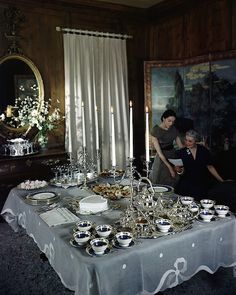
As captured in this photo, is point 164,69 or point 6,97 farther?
point 164,69

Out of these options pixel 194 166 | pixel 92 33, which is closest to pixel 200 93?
pixel 194 166

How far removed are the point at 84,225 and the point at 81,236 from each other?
183mm

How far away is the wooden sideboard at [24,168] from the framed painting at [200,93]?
2.09 meters

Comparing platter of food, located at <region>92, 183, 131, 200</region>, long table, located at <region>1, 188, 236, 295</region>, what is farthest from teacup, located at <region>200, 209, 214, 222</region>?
platter of food, located at <region>92, 183, 131, 200</region>

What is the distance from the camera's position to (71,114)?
533cm

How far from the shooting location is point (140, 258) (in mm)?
1915

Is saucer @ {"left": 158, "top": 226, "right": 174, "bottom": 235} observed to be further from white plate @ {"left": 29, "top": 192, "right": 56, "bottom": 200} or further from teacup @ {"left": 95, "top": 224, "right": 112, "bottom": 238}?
white plate @ {"left": 29, "top": 192, "right": 56, "bottom": 200}

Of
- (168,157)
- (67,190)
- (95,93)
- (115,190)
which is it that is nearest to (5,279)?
(67,190)

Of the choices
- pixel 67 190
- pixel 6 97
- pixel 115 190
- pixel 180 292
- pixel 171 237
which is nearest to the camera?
pixel 171 237

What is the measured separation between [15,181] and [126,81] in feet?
9.04

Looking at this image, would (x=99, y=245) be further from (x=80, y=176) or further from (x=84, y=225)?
(x=80, y=176)

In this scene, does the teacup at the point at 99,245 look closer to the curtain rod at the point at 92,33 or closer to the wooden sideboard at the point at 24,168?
the wooden sideboard at the point at 24,168

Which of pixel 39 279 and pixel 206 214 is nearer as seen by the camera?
pixel 206 214

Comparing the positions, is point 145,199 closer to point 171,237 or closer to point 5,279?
point 171,237
